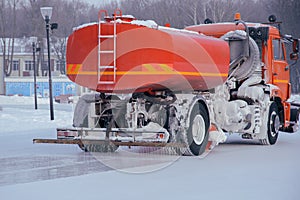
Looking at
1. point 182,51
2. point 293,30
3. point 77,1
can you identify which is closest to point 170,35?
point 182,51

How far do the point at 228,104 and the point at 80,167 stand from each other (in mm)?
4722

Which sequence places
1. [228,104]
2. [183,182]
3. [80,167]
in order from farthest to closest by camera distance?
1. [228,104]
2. [80,167]
3. [183,182]

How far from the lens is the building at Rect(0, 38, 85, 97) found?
72938mm

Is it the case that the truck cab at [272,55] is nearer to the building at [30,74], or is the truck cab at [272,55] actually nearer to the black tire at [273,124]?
the black tire at [273,124]

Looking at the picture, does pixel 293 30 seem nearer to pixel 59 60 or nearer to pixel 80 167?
pixel 59 60

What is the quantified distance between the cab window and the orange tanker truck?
1938mm

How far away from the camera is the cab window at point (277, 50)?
55.7ft

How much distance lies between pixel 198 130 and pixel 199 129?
0.03m

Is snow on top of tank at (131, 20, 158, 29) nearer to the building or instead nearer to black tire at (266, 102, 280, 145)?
black tire at (266, 102, 280, 145)

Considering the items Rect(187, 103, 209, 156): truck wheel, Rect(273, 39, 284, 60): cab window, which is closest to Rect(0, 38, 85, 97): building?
Rect(273, 39, 284, 60): cab window

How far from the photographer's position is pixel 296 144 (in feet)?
55.0

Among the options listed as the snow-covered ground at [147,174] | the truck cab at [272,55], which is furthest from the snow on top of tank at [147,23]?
the truck cab at [272,55]

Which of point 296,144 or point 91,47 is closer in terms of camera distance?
Answer: point 91,47

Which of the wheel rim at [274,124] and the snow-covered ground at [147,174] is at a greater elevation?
the wheel rim at [274,124]
